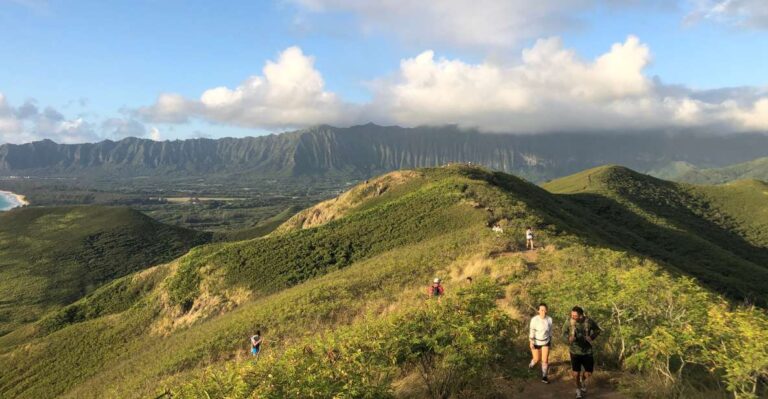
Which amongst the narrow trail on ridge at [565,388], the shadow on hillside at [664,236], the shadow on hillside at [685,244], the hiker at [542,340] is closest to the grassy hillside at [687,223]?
the shadow on hillside at [685,244]

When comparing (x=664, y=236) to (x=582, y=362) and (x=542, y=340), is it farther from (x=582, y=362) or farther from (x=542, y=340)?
(x=582, y=362)

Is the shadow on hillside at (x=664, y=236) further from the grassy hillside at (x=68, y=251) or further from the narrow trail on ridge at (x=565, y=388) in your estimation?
the grassy hillside at (x=68, y=251)

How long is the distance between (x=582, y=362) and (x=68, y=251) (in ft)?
422

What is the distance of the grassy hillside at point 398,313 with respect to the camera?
30.6 ft

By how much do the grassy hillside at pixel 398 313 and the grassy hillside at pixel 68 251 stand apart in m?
40.3

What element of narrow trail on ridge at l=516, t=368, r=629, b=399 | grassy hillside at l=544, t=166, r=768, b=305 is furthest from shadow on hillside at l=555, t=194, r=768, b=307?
narrow trail on ridge at l=516, t=368, r=629, b=399

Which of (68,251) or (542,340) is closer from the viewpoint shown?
(542,340)

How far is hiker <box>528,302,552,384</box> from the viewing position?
39.0ft

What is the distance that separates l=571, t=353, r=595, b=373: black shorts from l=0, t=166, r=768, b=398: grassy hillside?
81 cm

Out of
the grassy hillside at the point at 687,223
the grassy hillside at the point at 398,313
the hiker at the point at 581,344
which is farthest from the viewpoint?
the grassy hillside at the point at 687,223

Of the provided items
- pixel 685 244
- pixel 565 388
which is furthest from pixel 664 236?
pixel 565 388

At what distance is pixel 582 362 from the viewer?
11.2 m

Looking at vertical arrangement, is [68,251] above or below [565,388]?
below

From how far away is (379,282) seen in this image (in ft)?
92.4
